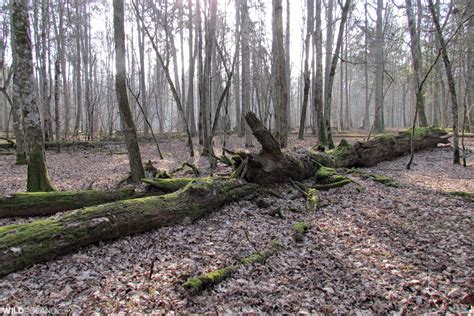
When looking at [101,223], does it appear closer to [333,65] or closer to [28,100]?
[28,100]

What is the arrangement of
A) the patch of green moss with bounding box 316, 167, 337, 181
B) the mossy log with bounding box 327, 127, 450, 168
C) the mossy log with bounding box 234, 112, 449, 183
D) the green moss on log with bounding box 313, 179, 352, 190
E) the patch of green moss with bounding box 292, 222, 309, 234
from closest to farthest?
the patch of green moss with bounding box 292, 222, 309, 234 → the mossy log with bounding box 234, 112, 449, 183 → the green moss on log with bounding box 313, 179, 352, 190 → the patch of green moss with bounding box 316, 167, 337, 181 → the mossy log with bounding box 327, 127, 450, 168

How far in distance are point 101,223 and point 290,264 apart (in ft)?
8.70

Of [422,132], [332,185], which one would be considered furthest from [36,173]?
[422,132]

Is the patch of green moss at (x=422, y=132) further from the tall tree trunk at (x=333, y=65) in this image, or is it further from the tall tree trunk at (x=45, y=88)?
Result: the tall tree trunk at (x=45, y=88)

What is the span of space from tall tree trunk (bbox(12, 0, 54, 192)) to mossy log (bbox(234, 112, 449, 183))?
158 inches

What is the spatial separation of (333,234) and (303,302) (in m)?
1.97

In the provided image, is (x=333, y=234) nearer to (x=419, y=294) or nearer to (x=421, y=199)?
(x=419, y=294)

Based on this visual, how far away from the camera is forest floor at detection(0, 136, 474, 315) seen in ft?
10.6

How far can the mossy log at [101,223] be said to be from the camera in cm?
366

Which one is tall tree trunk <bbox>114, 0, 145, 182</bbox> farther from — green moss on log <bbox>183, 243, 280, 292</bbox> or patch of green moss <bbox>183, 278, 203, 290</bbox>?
patch of green moss <bbox>183, 278, 203, 290</bbox>

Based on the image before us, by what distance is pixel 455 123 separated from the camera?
8836 millimetres

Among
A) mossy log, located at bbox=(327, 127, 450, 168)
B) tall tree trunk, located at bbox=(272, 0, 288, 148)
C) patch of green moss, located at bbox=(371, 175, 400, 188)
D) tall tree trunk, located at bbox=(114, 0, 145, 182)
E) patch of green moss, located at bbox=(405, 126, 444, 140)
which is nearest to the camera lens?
tall tree trunk, located at bbox=(114, 0, 145, 182)

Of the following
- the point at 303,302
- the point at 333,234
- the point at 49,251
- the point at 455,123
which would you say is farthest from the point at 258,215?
the point at 455,123

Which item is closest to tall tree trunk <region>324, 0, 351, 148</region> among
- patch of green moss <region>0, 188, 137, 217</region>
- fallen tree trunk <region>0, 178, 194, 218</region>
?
fallen tree trunk <region>0, 178, 194, 218</region>
